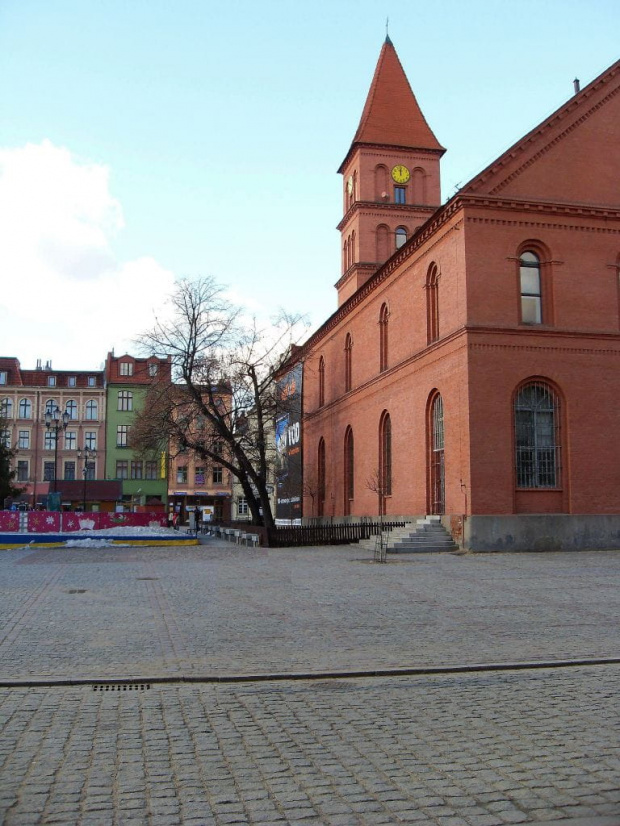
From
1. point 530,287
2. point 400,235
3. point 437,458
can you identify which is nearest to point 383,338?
point 437,458

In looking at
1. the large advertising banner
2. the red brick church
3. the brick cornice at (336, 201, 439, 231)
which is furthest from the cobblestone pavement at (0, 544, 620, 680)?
the large advertising banner

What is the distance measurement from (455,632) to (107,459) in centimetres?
7195

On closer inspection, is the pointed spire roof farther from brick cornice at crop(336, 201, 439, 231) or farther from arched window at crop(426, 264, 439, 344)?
arched window at crop(426, 264, 439, 344)

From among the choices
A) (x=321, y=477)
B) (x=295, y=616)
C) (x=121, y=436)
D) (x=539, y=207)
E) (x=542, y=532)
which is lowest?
(x=295, y=616)

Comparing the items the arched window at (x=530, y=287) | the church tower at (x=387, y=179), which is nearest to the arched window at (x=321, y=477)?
the church tower at (x=387, y=179)

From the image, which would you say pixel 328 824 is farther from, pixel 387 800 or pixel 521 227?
pixel 521 227

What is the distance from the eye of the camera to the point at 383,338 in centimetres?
3928

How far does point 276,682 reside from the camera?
27.4 feet

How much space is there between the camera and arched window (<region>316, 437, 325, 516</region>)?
5200cm

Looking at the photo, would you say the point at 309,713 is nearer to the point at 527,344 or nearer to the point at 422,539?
the point at 422,539

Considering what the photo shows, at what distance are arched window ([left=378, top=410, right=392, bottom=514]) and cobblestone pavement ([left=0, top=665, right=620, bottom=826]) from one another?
29615 millimetres

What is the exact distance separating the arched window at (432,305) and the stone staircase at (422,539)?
7.38 m

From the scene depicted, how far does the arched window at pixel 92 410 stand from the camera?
80625 mm

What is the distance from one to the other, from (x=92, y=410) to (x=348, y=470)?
138ft
